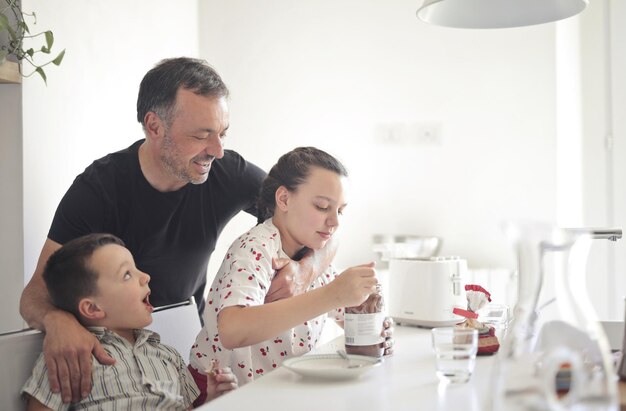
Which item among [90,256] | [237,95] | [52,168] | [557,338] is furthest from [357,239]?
[557,338]

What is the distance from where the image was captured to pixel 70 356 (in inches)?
54.1

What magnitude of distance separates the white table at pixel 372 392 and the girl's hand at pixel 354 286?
14 cm

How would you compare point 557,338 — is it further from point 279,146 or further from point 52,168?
point 279,146

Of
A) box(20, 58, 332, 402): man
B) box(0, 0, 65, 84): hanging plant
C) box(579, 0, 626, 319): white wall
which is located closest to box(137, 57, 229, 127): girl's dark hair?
box(20, 58, 332, 402): man

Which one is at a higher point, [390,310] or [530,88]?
[530,88]

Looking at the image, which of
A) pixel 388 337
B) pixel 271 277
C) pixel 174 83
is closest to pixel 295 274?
pixel 271 277

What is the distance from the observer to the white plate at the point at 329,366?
48.7 inches

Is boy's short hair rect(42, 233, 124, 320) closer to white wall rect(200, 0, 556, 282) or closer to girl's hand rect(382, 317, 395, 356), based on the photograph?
girl's hand rect(382, 317, 395, 356)

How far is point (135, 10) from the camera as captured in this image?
10.2 ft

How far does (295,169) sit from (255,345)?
420 mm

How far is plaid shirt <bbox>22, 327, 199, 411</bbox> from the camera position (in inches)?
54.3

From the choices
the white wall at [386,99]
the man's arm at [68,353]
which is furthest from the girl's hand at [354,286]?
the white wall at [386,99]


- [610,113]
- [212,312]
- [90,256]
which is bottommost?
[212,312]

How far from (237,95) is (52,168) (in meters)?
1.69
